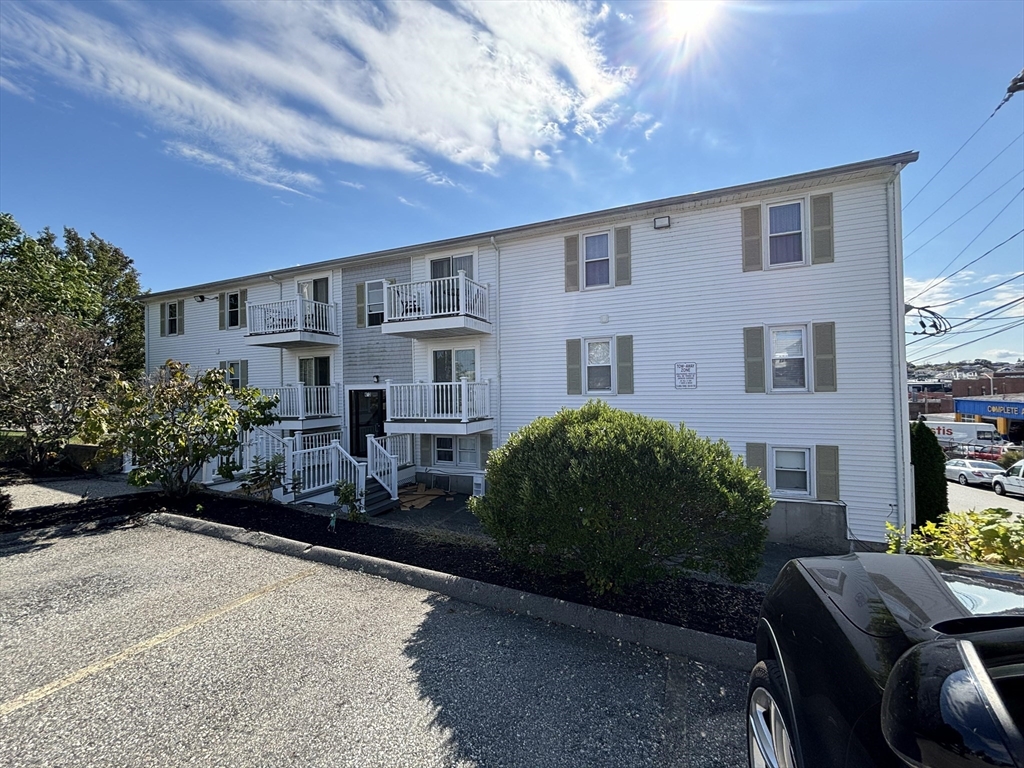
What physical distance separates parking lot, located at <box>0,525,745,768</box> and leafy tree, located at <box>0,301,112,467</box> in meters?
6.14

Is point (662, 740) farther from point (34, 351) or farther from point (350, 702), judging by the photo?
point (34, 351)

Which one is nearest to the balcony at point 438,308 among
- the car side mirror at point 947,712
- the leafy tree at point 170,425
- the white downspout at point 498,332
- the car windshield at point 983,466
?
the white downspout at point 498,332

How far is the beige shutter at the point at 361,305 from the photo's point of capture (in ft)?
41.3

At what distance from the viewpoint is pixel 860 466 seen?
25.7ft

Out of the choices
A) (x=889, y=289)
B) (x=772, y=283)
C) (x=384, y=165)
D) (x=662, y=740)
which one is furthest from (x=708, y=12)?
(x=662, y=740)

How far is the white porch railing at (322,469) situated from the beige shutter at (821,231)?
10241mm

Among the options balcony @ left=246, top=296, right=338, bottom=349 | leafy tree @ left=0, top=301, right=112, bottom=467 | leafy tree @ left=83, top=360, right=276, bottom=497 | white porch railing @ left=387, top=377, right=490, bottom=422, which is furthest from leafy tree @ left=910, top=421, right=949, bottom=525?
leafy tree @ left=0, top=301, right=112, bottom=467

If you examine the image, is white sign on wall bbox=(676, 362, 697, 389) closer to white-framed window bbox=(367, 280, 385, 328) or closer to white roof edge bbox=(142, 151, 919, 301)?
white roof edge bbox=(142, 151, 919, 301)

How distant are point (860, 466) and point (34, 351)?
17600 mm

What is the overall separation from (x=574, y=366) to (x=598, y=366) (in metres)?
0.57

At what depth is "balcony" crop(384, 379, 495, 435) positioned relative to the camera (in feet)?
32.6

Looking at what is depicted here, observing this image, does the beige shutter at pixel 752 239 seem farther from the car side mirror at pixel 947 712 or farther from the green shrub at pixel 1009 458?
the green shrub at pixel 1009 458

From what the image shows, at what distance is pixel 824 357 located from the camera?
802cm

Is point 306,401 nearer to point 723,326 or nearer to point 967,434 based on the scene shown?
point 723,326
